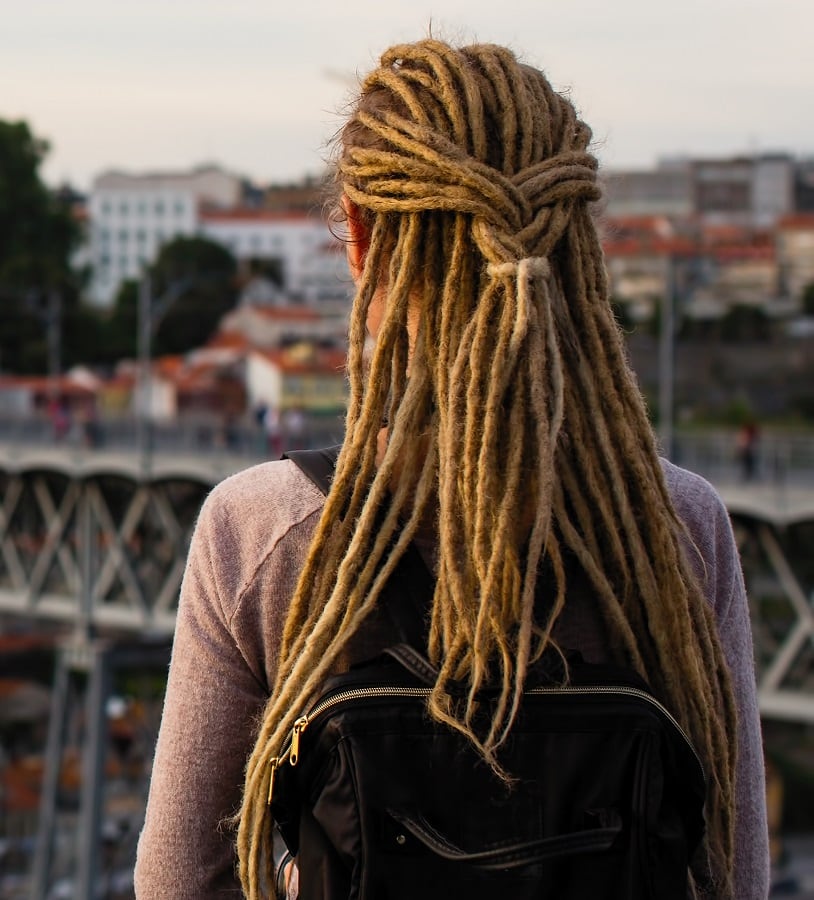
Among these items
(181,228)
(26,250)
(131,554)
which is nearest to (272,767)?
(131,554)

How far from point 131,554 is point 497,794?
26130mm

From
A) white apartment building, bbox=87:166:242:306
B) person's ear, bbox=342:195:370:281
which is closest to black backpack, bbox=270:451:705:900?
person's ear, bbox=342:195:370:281

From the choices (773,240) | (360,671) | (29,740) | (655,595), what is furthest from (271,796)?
(773,240)

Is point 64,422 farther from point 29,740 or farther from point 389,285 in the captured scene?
point 389,285

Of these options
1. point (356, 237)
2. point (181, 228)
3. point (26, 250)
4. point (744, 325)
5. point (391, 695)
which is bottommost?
point (744, 325)

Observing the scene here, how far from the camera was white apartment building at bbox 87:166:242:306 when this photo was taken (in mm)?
115250

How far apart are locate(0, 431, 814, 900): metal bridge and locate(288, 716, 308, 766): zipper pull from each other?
15.9 m

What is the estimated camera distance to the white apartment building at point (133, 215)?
378 feet

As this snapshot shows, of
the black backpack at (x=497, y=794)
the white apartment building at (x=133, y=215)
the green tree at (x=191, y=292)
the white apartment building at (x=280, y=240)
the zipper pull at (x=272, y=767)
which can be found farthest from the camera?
the white apartment building at (x=133, y=215)

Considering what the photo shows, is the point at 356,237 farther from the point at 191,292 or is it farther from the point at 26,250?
the point at 191,292

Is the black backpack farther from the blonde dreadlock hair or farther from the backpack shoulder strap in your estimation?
the backpack shoulder strap

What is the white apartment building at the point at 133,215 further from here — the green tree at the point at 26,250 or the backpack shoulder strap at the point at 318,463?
the backpack shoulder strap at the point at 318,463

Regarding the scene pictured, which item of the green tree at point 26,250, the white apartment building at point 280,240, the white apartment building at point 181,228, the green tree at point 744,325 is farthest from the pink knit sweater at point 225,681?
the white apartment building at point 280,240

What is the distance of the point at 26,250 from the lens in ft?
223
